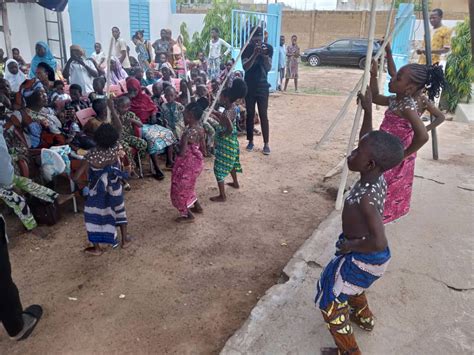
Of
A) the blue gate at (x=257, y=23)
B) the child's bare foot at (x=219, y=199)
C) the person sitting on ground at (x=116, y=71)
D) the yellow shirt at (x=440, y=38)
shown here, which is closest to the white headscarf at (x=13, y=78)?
the person sitting on ground at (x=116, y=71)

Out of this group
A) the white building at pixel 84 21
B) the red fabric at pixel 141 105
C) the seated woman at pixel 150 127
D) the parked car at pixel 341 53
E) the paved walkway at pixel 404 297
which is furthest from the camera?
the parked car at pixel 341 53

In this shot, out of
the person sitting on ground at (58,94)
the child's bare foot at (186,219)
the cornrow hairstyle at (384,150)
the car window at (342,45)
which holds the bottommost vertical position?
the child's bare foot at (186,219)

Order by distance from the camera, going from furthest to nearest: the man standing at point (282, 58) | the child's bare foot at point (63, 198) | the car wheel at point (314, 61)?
the car wheel at point (314, 61), the man standing at point (282, 58), the child's bare foot at point (63, 198)

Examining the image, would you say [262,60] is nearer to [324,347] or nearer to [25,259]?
[25,259]

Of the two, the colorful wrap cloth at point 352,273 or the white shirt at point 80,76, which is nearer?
the colorful wrap cloth at point 352,273

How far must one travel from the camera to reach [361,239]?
6.64 feet

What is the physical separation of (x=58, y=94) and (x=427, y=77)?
14.6 feet

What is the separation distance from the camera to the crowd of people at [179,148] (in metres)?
2.08

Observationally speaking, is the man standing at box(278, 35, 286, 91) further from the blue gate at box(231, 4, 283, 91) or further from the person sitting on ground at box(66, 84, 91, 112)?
the person sitting on ground at box(66, 84, 91, 112)

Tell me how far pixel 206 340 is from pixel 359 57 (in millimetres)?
19350

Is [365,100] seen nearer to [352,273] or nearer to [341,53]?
[352,273]

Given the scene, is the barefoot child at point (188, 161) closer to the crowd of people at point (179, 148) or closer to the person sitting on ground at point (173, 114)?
the crowd of people at point (179, 148)

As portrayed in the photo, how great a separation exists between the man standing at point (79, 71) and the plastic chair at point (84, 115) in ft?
6.48

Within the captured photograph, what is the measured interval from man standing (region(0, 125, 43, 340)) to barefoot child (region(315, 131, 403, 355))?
180 centimetres
